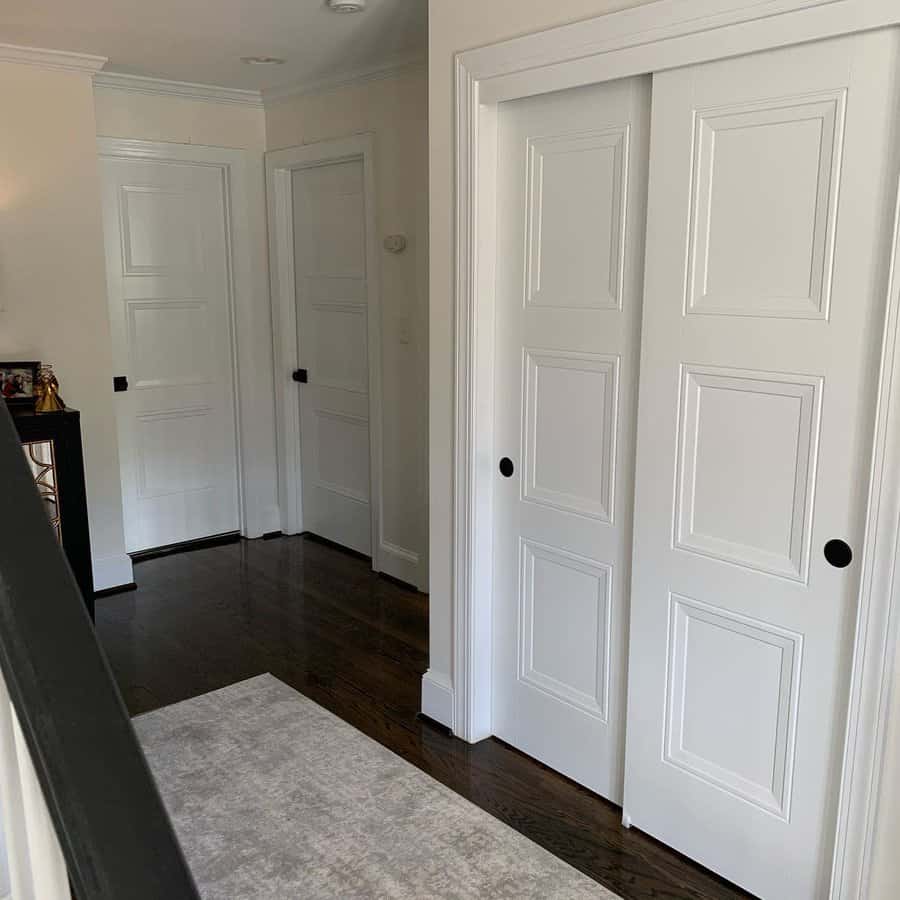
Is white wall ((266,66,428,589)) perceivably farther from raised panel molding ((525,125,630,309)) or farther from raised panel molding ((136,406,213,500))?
raised panel molding ((525,125,630,309))

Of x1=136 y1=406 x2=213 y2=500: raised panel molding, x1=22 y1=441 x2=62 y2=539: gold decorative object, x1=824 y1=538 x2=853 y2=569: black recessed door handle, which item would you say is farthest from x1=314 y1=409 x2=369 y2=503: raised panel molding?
x1=824 y1=538 x2=853 y2=569: black recessed door handle

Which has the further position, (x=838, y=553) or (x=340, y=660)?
(x=340, y=660)

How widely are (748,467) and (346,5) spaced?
2089 mm

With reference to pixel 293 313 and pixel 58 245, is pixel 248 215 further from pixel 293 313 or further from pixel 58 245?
pixel 58 245

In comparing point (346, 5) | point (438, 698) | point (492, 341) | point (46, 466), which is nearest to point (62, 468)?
point (46, 466)

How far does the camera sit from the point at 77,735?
60cm

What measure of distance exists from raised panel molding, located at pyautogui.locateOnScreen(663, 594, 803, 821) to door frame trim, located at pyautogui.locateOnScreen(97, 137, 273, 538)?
3142 mm

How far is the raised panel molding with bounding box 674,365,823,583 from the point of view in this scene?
6.31 ft

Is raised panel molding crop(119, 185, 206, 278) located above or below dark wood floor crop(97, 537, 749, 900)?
above

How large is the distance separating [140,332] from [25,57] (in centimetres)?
133

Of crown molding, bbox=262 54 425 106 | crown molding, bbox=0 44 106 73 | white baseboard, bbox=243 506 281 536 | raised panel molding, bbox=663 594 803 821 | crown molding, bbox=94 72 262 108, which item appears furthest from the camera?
white baseboard, bbox=243 506 281 536

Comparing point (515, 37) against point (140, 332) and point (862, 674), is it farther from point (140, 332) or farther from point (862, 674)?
point (140, 332)

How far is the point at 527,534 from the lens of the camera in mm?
2654

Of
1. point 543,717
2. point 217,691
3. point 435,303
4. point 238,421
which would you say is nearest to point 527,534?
point 543,717
